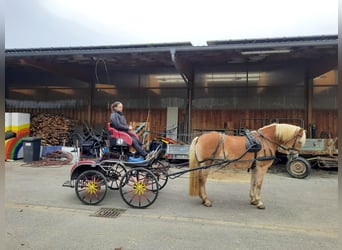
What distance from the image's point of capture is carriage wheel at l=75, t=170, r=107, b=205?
4.96m

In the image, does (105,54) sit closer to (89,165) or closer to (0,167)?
(89,165)

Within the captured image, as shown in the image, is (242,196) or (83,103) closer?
(242,196)

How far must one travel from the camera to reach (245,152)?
4.88m

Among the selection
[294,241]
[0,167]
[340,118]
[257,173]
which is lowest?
[294,241]

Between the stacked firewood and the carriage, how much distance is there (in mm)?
7163

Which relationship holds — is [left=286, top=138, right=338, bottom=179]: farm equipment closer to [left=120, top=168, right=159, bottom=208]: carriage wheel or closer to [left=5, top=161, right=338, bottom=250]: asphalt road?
[left=5, top=161, right=338, bottom=250]: asphalt road

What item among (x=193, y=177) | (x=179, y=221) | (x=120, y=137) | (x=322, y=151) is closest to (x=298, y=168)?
(x=322, y=151)

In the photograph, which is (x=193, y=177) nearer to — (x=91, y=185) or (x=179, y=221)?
(x=179, y=221)

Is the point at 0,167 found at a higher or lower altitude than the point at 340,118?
lower

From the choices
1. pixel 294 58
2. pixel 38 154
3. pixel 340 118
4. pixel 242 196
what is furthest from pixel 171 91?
pixel 340 118

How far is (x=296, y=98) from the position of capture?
1095 centimetres

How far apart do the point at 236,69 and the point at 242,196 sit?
23.5 feet

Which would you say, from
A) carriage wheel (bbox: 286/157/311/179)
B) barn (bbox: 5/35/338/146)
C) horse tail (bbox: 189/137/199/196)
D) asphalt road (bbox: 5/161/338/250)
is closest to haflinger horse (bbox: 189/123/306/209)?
horse tail (bbox: 189/137/199/196)

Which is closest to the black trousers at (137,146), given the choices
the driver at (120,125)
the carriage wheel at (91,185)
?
the driver at (120,125)
